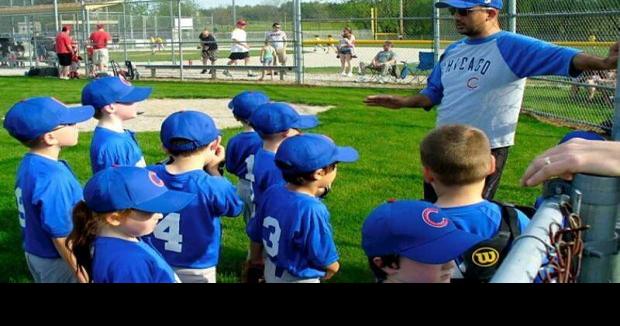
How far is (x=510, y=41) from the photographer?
4.14 metres

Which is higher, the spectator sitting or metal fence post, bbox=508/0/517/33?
metal fence post, bbox=508/0/517/33

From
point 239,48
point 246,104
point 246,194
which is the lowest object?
point 246,194

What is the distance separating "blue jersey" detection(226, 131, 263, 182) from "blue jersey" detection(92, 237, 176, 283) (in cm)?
248

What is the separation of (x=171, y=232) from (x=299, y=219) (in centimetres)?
81

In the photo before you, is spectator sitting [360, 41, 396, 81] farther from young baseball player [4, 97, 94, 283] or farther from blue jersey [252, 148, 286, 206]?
young baseball player [4, 97, 94, 283]

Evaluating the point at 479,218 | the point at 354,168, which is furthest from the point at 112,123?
the point at 354,168

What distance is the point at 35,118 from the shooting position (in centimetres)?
408

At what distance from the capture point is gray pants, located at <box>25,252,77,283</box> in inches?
157

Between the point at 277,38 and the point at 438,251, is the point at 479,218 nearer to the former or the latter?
the point at 438,251

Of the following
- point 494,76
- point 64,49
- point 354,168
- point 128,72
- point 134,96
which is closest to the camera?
point 494,76

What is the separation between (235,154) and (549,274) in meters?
4.10

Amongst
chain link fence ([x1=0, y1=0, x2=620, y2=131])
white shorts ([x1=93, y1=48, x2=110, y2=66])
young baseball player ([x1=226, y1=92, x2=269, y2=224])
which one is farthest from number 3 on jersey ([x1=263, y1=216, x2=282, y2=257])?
white shorts ([x1=93, y1=48, x2=110, y2=66])

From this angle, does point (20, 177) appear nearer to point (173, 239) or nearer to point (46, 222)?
point (46, 222)
